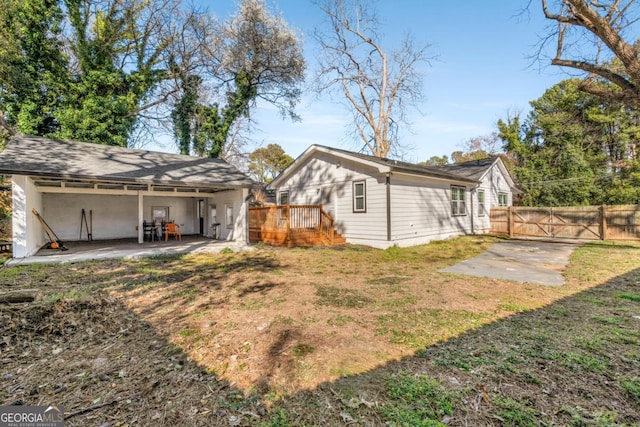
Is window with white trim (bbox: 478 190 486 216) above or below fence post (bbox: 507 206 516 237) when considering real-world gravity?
above

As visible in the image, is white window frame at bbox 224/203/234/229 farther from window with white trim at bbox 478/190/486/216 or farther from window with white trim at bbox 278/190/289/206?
window with white trim at bbox 478/190/486/216

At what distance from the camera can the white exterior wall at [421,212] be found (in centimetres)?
1139

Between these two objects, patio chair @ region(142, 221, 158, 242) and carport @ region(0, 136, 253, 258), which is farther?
patio chair @ region(142, 221, 158, 242)

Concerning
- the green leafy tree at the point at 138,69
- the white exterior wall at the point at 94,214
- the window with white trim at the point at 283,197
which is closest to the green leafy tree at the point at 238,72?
the green leafy tree at the point at 138,69

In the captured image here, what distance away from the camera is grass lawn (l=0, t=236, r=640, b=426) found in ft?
7.35

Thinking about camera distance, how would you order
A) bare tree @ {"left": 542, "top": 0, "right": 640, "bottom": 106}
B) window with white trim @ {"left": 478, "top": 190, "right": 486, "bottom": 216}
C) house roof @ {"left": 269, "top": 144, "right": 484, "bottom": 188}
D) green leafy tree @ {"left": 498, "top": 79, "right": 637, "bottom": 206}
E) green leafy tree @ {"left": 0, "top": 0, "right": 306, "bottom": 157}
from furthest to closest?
1. green leafy tree @ {"left": 498, "top": 79, "right": 637, "bottom": 206}
2. window with white trim @ {"left": 478, "top": 190, "right": 486, "bottom": 216}
3. green leafy tree @ {"left": 0, "top": 0, "right": 306, "bottom": 157}
4. house roof @ {"left": 269, "top": 144, "right": 484, "bottom": 188}
5. bare tree @ {"left": 542, "top": 0, "right": 640, "bottom": 106}

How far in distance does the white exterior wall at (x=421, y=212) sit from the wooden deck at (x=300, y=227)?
2.48 metres

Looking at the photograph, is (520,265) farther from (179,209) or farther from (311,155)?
(179,209)

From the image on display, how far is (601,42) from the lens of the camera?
6.81 metres

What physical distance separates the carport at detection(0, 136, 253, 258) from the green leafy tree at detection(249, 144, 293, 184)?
68.9 feet

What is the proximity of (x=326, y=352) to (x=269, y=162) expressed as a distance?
119 ft

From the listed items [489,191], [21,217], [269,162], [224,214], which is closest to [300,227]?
[224,214]

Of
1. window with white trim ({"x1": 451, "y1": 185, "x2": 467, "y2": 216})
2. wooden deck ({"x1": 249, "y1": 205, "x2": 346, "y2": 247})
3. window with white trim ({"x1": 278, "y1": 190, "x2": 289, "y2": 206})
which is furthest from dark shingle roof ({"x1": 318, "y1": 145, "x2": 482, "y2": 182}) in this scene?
window with white trim ({"x1": 278, "y1": 190, "x2": 289, "y2": 206})

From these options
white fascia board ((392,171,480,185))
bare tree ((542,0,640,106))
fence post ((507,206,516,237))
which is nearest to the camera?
bare tree ((542,0,640,106))
